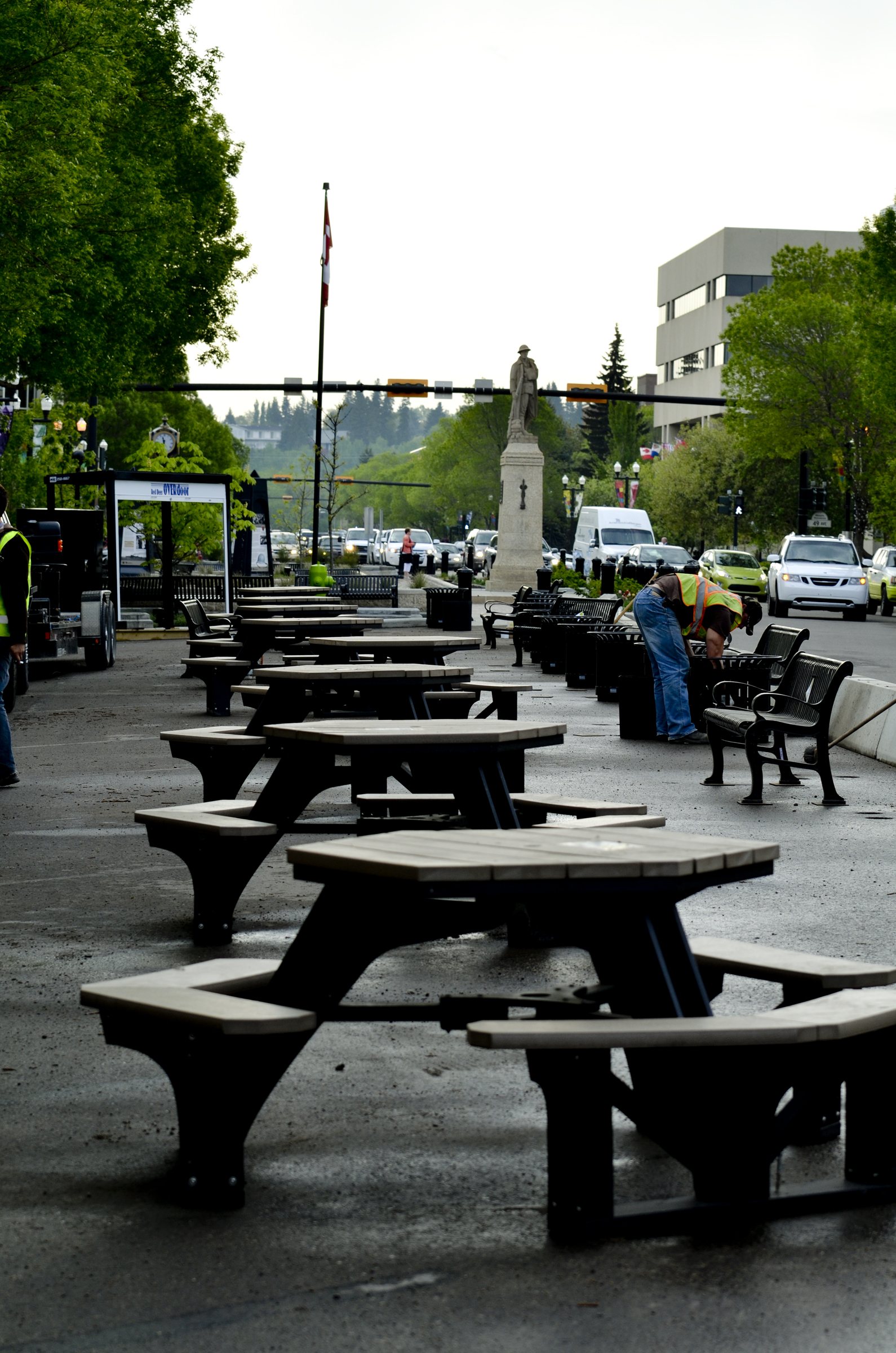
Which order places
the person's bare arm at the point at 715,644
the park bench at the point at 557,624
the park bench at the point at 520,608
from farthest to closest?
the park bench at the point at 520,608 → the park bench at the point at 557,624 → the person's bare arm at the point at 715,644

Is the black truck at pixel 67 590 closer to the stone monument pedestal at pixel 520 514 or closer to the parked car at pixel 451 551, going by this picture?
the stone monument pedestal at pixel 520 514

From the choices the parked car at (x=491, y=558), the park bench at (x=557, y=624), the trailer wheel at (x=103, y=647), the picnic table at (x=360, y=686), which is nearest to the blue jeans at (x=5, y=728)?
the picnic table at (x=360, y=686)

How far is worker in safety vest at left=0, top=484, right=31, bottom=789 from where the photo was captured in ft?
39.3

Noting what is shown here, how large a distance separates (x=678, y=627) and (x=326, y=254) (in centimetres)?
2434

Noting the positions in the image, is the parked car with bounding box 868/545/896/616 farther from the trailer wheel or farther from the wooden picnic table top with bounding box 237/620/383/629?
the wooden picnic table top with bounding box 237/620/383/629

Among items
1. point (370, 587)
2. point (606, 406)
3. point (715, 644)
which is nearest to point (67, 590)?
point (715, 644)

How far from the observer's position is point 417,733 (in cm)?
698

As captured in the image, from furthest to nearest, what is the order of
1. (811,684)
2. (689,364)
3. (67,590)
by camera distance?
(689,364)
(67,590)
(811,684)

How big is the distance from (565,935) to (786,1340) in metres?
1.15

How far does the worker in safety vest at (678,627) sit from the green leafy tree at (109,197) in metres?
10.7

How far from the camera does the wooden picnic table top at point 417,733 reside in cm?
687

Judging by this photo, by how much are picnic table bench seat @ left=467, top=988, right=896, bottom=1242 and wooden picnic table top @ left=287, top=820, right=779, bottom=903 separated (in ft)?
1.06

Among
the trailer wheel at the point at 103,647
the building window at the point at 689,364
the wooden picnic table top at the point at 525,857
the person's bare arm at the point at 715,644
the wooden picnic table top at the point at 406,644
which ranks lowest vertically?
the trailer wheel at the point at 103,647

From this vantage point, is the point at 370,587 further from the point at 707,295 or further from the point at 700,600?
the point at 707,295
